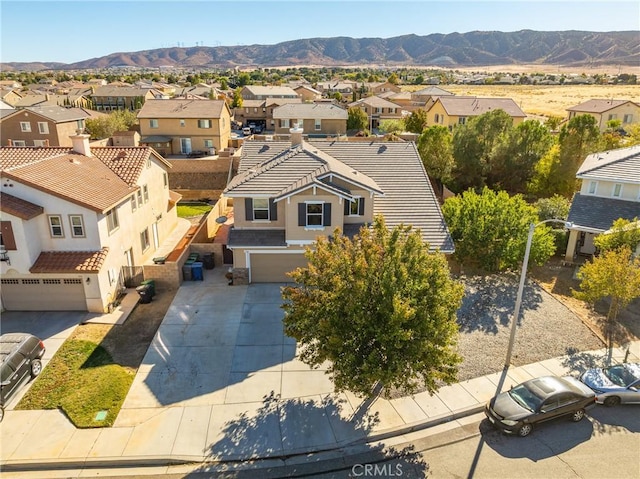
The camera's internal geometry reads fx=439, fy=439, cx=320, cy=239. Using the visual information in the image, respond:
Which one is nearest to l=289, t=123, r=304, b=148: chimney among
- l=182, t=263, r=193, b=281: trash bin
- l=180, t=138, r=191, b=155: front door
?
l=182, t=263, r=193, b=281: trash bin

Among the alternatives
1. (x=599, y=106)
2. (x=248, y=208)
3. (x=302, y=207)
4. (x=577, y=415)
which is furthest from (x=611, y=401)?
(x=599, y=106)

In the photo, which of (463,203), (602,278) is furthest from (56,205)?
(602,278)

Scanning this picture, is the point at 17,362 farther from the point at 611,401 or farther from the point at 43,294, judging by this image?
the point at 611,401

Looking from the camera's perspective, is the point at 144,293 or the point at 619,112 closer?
the point at 144,293

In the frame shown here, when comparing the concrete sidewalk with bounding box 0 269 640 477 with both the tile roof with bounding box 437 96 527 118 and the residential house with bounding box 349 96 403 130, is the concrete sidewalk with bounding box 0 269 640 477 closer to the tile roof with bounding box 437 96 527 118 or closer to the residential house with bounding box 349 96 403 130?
the tile roof with bounding box 437 96 527 118

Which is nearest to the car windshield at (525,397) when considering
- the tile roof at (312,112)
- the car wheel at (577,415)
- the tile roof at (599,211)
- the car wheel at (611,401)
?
the car wheel at (577,415)
